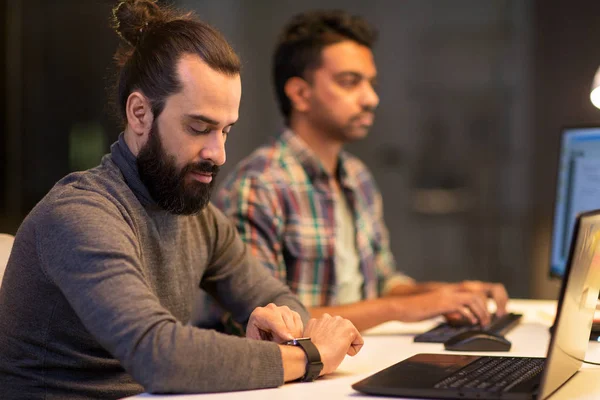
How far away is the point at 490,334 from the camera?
1.71 metres

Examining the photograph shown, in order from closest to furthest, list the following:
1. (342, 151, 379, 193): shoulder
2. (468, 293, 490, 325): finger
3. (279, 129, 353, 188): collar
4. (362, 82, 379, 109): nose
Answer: (468, 293, 490, 325): finger → (279, 129, 353, 188): collar → (362, 82, 379, 109): nose → (342, 151, 379, 193): shoulder

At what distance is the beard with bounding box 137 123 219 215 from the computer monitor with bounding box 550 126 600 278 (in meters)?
0.99

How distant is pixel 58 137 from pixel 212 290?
2197mm

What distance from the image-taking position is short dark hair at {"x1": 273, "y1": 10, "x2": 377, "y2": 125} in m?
2.64

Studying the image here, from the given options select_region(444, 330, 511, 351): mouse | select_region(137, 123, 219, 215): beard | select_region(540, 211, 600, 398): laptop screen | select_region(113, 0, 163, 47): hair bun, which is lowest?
select_region(444, 330, 511, 351): mouse

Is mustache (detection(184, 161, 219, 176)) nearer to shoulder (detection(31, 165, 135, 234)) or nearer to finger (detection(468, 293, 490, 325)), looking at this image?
shoulder (detection(31, 165, 135, 234))

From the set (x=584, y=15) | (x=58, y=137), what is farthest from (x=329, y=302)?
(x=584, y=15)

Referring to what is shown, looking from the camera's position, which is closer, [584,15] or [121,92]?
[121,92]

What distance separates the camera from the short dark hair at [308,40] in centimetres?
264

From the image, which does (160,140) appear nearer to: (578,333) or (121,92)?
(121,92)

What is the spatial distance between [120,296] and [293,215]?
1142 mm

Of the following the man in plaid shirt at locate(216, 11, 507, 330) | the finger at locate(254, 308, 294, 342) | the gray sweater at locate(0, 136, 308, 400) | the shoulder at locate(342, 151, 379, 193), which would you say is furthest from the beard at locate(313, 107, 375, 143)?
the finger at locate(254, 308, 294, 342)

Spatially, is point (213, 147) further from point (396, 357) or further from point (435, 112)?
point (435, 112)

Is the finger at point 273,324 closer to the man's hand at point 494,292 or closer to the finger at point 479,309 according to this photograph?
the finger at point 479,309
